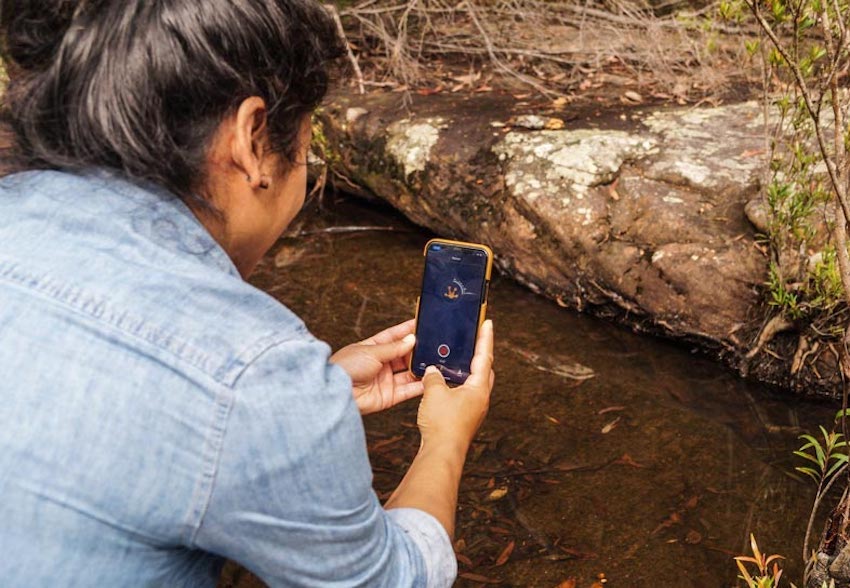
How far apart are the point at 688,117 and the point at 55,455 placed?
149 inches

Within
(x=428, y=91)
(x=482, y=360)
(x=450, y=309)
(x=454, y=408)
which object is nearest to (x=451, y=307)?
(x=450, y=309)

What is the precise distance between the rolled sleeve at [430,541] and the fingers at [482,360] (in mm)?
420

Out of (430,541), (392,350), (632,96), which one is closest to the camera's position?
(430,541)

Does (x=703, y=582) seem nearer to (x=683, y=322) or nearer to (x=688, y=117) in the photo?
(x=683, y=322)

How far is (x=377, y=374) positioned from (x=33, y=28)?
1.06m

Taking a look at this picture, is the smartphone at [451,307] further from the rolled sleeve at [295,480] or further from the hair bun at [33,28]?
the hair bun at [33,28]

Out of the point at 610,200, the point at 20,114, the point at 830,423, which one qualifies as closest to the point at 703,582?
the point at 830,423

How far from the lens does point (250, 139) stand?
1282 millimetres

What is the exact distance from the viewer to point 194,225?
1253mm

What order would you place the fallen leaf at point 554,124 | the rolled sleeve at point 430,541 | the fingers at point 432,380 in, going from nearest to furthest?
the rolled sleeve at point 430,541 < the fingers at point 432,380 < the fallen leaf at point 554,124

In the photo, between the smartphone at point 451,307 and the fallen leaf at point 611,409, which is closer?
the smartphone at point 451,307

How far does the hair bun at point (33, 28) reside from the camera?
47.8 inches

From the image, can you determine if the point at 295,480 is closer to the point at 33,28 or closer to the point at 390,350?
the point at 33,28

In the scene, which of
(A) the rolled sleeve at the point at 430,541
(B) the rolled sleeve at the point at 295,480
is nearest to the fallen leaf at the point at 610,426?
(A) the rolled sleeve at the point at 430,541
